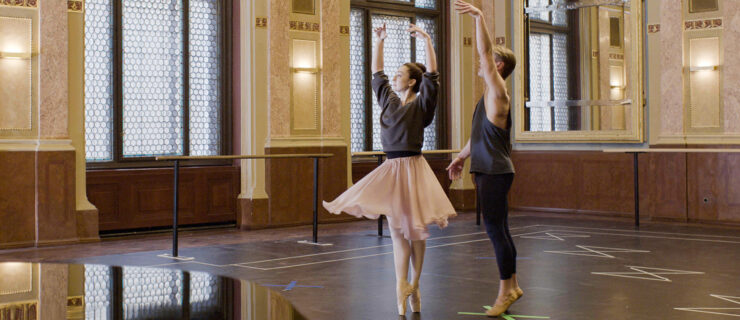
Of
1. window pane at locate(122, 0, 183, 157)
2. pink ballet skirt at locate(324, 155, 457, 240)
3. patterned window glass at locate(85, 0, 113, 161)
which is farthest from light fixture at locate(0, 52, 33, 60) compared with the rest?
pink ballet skirt at locate(324, 155, 457, 240)

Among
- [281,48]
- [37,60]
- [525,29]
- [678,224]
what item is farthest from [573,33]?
[37,60]

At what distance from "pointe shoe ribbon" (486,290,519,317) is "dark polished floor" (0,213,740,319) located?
11 cm

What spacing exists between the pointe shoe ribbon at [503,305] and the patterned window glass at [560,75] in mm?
7882

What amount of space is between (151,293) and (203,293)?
0.35 meters

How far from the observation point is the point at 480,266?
7305mm

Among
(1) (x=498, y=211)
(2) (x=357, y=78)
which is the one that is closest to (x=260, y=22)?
(2) (x=357, y=78)

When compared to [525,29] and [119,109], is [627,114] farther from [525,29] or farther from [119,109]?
[119,109]

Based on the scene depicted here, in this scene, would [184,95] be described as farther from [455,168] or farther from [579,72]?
[455,168]

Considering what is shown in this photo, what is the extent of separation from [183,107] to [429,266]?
475 centimetres

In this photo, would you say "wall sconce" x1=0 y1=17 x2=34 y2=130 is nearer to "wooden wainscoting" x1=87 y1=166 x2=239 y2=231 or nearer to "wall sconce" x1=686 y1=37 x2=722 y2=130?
"wooden wainscoting" x1=87 y1=166 x2=239 y2=231

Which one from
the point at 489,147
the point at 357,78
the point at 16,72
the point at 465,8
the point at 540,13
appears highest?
the point at 540,13

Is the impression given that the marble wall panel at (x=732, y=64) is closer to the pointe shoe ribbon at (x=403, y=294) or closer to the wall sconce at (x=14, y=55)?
the pointe shoe ribbon at (x=403, y=294)

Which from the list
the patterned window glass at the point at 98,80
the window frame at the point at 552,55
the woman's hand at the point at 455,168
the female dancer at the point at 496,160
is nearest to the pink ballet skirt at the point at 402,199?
the woman's hand at the point at 455,168

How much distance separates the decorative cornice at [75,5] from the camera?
9.28 meters
